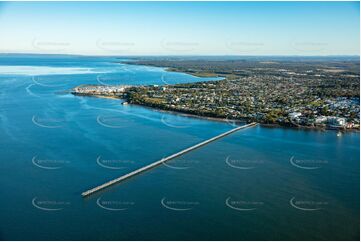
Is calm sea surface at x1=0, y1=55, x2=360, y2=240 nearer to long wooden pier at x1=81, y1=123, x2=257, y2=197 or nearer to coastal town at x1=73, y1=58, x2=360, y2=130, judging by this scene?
long wooden pier at x1=81, y1=123, x2=257, y2=197

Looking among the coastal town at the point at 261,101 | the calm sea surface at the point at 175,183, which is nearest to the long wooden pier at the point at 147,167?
the calm sea surface at the point at 175,183

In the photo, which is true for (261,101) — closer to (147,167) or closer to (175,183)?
(147,167)

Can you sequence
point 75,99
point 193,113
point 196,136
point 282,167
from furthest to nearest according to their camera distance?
point 75,99
point 193,113
point 196,136
point 282,167

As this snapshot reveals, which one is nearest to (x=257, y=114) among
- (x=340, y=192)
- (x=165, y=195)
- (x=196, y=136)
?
(x=196, y=136)

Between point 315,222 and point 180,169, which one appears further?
point 180,169

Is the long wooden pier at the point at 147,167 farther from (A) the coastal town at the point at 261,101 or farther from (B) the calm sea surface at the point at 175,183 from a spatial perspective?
(A) the coastal town at the point at 261,101

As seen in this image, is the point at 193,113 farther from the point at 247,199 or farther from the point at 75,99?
the point at 247,199
